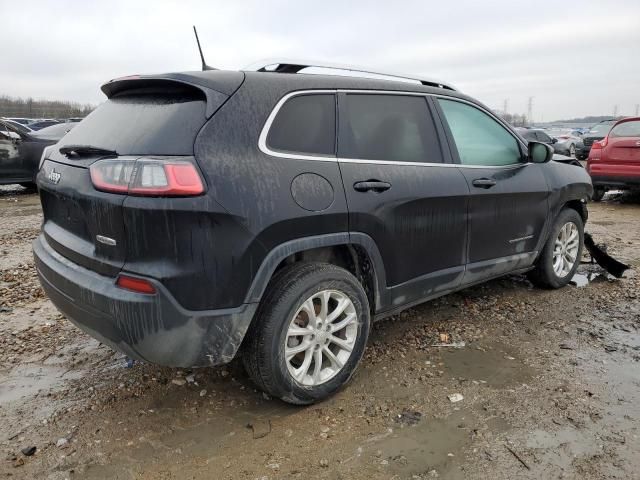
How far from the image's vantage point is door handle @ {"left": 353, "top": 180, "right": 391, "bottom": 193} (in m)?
2.81

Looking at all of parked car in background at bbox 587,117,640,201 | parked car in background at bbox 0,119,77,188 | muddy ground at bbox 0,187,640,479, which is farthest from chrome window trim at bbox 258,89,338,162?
parked car in background at bbox 0,119,77,188

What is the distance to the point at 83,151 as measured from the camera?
8.55 feet

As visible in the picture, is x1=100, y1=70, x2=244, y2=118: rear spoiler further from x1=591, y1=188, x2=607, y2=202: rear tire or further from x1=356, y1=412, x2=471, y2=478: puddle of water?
x1=591, y1=188, x2=607, y2=202: rear tire

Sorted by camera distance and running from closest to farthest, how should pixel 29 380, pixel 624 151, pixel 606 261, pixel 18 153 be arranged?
pixel 29 380
pixel 606 261
pixel 624 151
pixel 18 153

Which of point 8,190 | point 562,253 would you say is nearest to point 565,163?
point 562,253

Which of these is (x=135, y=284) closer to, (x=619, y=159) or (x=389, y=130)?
(x=389, y=130)

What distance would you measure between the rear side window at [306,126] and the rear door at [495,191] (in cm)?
105

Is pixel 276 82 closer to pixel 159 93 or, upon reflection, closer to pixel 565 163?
pixel 159 93

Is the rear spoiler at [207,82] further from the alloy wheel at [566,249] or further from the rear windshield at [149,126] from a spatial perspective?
the alloy wheel at [566,249]

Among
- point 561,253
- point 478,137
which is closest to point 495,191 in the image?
point 478,137

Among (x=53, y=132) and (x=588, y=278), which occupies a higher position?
(x=53, y=132)

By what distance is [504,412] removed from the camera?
108 inches

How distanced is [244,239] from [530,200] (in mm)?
2678

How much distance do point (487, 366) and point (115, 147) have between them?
100 inches
